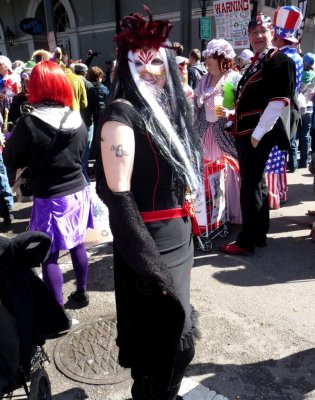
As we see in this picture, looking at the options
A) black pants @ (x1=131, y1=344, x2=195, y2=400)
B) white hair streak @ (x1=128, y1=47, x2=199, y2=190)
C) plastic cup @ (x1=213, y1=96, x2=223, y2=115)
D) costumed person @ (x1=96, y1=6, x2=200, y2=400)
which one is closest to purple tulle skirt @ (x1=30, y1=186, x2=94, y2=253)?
costumed person @ (x1=96, y1=6, x2=200, y2=400)

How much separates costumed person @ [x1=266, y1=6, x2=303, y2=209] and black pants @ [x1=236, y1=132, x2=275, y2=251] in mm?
697

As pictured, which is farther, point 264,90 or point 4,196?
point 4,196

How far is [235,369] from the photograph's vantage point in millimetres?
2498

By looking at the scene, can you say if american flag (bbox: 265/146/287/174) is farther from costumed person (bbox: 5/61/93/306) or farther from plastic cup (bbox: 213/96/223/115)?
costumed person (bbox: 5/61/93/306)

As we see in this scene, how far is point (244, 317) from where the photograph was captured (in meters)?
3.02

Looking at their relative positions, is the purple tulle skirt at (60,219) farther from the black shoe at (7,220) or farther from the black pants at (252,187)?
the black shoe at (7,220)

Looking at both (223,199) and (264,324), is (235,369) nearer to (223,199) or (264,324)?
(264,324)

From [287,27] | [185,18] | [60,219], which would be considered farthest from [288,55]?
[185,18]

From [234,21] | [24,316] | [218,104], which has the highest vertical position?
[234,21]

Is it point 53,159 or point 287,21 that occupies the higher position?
point 287,21

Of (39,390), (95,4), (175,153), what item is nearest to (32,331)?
(39,390)

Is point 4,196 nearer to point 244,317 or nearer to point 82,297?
point 82,297

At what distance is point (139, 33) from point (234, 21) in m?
7.48

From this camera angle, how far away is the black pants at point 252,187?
3.71m
